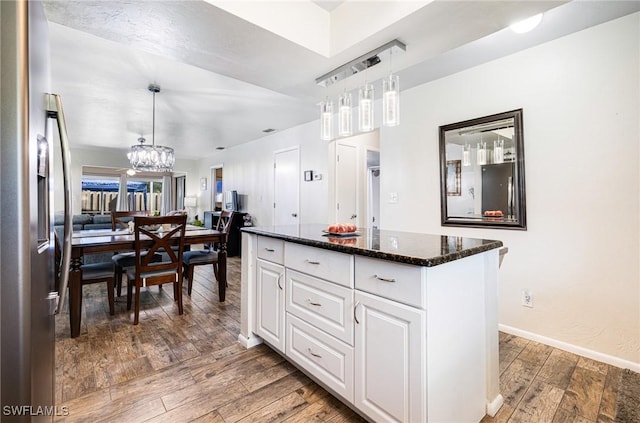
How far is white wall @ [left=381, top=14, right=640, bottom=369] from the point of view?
6.45 feet

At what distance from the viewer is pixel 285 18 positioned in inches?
71.4

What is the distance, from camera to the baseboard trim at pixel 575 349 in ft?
6.48

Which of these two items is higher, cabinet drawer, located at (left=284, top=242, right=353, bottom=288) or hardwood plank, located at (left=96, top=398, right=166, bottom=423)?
cabinet drawer, located at (left=284, top=242, right=353, bottom=288)

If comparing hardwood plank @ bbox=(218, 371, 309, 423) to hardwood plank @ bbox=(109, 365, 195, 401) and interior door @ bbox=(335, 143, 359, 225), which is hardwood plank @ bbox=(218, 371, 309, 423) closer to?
hardwood plank @ bbox=(109, 365, 195, 401)

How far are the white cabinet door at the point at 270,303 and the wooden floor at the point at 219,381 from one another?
179mm

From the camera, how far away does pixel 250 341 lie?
2219 mm

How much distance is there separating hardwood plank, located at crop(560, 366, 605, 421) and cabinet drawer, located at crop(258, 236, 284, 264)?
5.93 ft

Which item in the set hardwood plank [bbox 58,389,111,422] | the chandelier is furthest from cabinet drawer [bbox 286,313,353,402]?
the chandelier

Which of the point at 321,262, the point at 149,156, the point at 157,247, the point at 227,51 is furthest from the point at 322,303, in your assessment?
the point at 149,156

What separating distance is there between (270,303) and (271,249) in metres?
0.38

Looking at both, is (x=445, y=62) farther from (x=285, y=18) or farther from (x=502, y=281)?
(x=502, y=281)

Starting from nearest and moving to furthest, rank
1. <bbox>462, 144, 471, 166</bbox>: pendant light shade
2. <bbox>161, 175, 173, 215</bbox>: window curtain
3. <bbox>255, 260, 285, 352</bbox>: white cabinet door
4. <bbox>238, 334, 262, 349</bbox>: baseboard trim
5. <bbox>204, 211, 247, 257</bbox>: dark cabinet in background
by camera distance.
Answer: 1. <bbox>255, 260, 285, 352</bbox>: white cabinet door
2. <bbox>238, 334, 262, 349</bbox>: baseboard trim
3. <bbox>462, 144, 471, 166</bbox>: pendant light shade
4. <bbox>204, 211, 247, 257</bbox>: dark cabinet in background
5. <bbox>161, 175, 173, 215</bbox>: window curtain

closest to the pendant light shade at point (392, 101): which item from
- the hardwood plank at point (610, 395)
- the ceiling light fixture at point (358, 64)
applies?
the ceiling light fixture at point (358, 64)

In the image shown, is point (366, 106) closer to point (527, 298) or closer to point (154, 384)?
point (527, 298)
